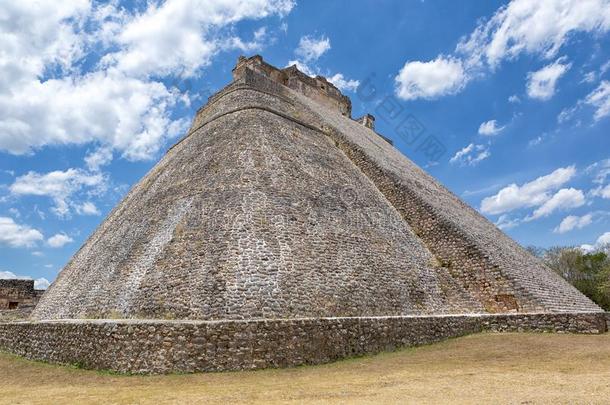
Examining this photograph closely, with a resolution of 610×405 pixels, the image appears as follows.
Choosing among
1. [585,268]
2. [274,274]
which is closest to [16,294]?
[274,274]

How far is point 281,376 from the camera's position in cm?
729

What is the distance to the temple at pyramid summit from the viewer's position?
26.0ft

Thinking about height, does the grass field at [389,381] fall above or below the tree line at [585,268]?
below

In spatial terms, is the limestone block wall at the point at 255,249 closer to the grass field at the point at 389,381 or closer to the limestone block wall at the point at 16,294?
the grass field at the point at 389,381

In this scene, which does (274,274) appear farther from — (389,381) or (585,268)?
(585,268)

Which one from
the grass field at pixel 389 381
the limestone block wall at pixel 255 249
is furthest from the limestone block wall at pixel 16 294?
the grass field at pixel 389 381

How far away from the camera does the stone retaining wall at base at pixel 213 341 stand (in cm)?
747

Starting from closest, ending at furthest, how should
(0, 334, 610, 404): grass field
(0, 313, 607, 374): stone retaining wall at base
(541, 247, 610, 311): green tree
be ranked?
1. (0, 334, 610, 404): grass field
2. (0, 313, 607, 374): stone retaining wall at base
3. (541, 247, 610, 311): green tree

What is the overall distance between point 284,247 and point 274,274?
2.80 ft

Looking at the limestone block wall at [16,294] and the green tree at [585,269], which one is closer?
the limestone block wall at [16,294]

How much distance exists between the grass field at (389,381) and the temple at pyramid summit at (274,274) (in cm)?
41

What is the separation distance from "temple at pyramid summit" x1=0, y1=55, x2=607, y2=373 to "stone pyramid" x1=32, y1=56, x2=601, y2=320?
0.04 m

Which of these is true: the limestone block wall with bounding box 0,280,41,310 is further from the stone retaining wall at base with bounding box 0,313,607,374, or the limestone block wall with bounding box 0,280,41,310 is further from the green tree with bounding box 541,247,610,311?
the green tree with bounding box 541,247,610,311

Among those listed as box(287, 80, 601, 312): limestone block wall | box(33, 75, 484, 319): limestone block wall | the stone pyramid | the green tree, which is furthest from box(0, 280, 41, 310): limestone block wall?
the green tree
